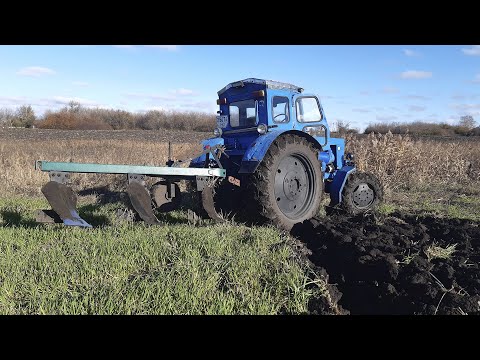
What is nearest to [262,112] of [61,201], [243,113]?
[243,113]

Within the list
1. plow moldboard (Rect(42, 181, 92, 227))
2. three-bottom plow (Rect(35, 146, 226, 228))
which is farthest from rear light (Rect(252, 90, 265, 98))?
plow moldboard (Rect(42, 181, 92, 227))

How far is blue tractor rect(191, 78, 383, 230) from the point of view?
17.9 ft

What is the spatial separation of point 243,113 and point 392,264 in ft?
11.5

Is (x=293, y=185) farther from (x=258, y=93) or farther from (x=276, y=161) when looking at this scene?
(x=258, y=93)

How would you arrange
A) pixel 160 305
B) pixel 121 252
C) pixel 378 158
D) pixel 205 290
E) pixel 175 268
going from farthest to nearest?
pixel 378 158, pixel 121 252, pixel 175 268, pixel 205 290, pixel 160 305

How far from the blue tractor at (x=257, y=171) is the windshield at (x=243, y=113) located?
0.02m

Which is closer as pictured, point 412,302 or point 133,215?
point 412,302

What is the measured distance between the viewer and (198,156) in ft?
19.9

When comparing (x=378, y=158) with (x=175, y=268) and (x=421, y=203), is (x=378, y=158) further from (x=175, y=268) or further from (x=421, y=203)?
(x=175, y=268)

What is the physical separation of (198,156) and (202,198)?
0.91 meters

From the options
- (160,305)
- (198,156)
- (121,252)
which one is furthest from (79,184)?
(160,305)

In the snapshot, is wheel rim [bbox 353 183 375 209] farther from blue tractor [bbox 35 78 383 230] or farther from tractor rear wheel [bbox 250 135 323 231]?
tractor rear wheel [bbox 250 135 323 231]

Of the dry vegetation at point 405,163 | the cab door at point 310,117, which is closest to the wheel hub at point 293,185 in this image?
the cab door at point 310,117

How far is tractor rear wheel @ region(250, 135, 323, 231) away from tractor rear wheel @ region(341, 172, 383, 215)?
2.27ft
